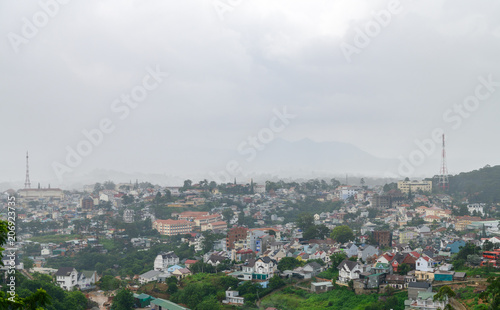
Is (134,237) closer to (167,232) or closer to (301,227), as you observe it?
(167,232)

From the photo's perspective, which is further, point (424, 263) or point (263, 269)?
point (263, 269)

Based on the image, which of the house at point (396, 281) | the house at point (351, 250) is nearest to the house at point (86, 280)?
the house at point (351, 250)

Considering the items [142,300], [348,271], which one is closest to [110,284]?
[142,300]

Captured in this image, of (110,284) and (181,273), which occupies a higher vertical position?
(181,273)

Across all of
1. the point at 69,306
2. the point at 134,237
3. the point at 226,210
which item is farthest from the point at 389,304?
the point at 226,210

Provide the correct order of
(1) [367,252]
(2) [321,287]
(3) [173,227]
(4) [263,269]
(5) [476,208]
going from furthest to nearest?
(5) [476,208] < (3) [173,227] < (1) [367,252] < (4) [263,269] < (2) [321,287]

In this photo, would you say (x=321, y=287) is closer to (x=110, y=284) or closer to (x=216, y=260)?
(x=216, y=260)

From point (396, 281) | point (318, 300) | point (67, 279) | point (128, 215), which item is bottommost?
point (67, 279)
